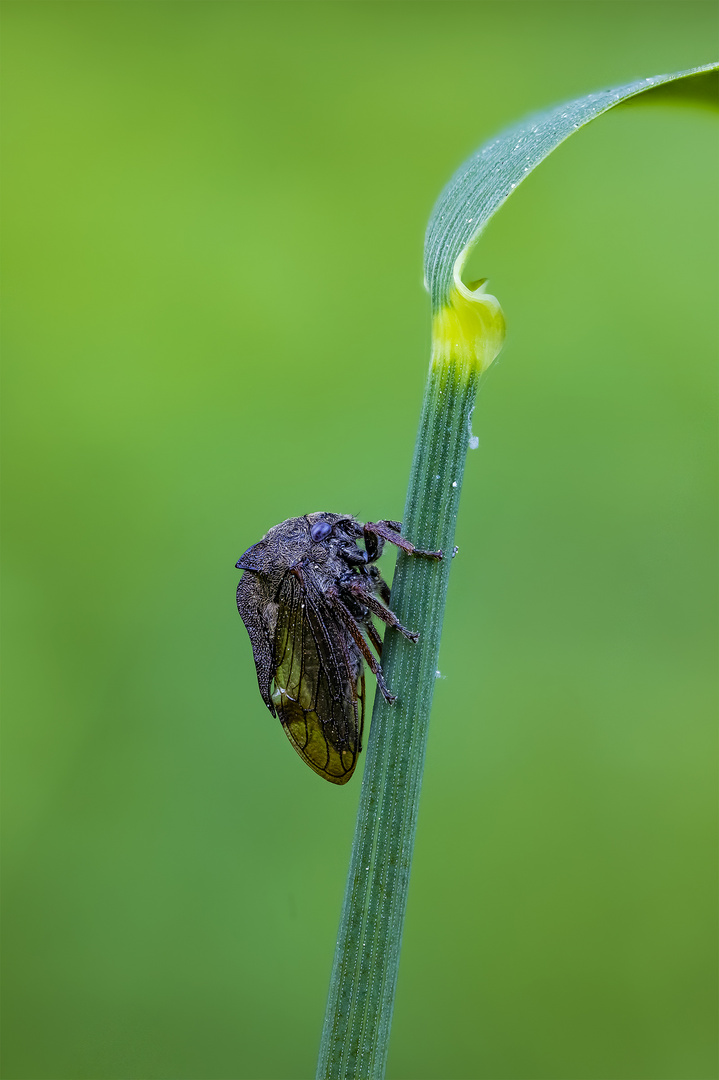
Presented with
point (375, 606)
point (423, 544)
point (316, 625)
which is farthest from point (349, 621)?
point (423, 544)

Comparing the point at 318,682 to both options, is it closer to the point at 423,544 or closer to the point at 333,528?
the point at 333,528

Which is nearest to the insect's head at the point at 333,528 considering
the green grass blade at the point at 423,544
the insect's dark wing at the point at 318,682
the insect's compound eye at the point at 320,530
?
the insect's compound eye at the point at 320,530

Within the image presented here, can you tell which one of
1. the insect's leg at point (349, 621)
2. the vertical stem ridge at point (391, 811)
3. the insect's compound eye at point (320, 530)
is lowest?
the vertical stem ridge at point (391, 811)

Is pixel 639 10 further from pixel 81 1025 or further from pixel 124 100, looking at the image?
pixel 81 1025

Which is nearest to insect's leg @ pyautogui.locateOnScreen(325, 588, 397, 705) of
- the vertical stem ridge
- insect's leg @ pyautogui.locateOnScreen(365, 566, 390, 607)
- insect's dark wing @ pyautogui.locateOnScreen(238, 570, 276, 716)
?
insect's leg @ pyautogui.locateOnScreen(365, 566, 390, 607)

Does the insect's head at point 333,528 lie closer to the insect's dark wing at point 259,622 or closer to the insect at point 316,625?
the insect at point 316,625

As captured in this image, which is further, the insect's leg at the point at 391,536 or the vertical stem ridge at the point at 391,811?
the insect's leg at the point at 391,536

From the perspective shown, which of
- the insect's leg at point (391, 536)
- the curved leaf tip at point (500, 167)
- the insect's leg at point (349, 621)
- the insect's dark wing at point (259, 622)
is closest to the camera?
the curved leaf tip at point (500, 167)

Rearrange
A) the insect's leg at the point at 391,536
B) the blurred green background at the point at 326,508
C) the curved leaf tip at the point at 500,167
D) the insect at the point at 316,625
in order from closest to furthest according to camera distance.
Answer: the curved leaf tip at the point at 500,167 → the insect's leg at the point at 391,536 → the insect at the point at 316,625 → the blurred green background at the point at 326,508
